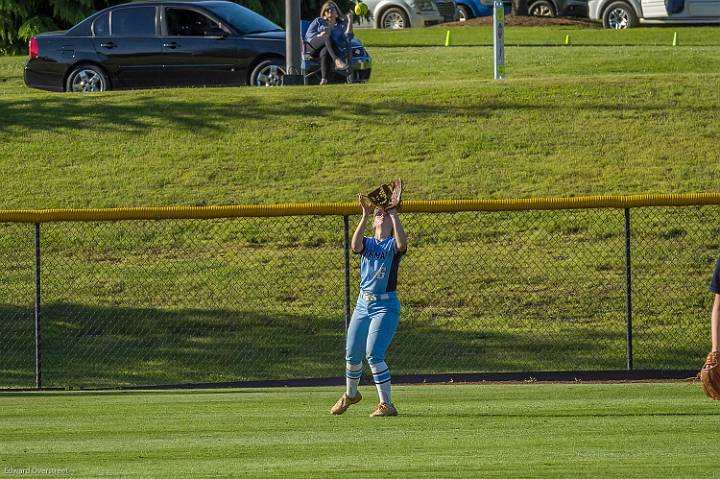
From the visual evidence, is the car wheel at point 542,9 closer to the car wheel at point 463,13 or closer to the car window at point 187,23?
the car wheel at point 463,13

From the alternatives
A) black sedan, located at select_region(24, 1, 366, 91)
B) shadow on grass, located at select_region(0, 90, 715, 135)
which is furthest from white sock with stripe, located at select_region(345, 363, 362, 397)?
black sedan, located at select_region(24, 1, 366, 91)

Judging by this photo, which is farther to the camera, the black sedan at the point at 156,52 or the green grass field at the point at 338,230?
the black sedan at the point at 156,52

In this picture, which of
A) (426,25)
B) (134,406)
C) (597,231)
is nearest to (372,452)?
(134,406)

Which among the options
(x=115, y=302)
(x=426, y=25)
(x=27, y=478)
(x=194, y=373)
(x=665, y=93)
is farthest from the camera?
(x=426, y=25)

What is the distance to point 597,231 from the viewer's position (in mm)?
16359

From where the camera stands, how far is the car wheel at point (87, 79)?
2231cm

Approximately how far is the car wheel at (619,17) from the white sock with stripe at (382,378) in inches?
1060

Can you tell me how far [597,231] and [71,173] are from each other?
712 cm

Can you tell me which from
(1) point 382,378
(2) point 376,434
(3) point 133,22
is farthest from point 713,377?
(3) point 133,22

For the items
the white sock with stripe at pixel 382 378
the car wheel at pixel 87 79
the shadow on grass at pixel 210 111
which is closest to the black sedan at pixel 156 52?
the car wheel at pixel 87 79

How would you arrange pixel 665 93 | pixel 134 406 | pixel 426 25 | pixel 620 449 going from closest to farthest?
pixel 620 449
pixel 134 406
pixel 665 93
pixel 426 25

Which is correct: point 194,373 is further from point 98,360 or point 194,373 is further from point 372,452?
point 372,452

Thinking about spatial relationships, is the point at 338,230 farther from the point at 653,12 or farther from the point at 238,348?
the point at 653,12

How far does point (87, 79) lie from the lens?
73.6ft
